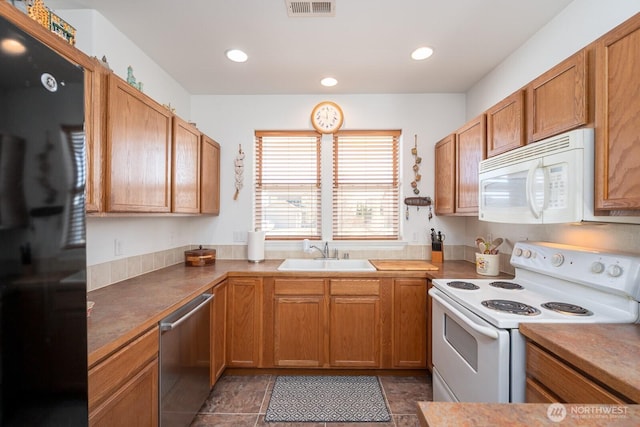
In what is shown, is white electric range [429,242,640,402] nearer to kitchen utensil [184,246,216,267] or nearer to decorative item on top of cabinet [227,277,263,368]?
decorative item on top of cabinet [227,277,263,368]

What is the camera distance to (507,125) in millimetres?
1782

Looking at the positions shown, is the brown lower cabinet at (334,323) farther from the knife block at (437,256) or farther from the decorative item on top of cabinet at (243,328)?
the knife block at (437,256)

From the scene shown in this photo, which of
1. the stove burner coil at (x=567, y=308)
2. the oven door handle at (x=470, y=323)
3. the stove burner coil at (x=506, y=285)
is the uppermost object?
the stove burner coil at (x=567, y=308)

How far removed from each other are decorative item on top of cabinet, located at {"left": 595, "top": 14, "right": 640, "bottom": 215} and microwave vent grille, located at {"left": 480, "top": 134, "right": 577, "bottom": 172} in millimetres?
109

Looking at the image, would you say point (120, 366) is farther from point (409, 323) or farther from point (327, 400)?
point (409, 323)

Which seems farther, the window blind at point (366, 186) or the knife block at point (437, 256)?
the window blind at point (366, 186)

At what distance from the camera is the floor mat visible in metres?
1.88

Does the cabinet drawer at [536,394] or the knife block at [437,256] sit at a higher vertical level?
the knife block at [437,256]

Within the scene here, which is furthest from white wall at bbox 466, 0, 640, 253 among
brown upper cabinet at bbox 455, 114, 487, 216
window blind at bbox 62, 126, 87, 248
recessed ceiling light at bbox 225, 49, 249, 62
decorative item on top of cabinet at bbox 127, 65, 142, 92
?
decorative item on top of cabinet at bbox 127, 65, 142, 92

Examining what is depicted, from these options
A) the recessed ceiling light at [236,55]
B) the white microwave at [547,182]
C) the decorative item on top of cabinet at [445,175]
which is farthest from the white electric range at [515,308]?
the recessed ceiling light at [236,55]

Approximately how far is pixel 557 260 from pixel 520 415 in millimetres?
1298

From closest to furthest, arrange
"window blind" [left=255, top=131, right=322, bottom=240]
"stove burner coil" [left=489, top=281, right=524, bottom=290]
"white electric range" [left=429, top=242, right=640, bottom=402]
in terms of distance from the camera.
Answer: "white electric range" [left=429, top=242, right=640, bottom=402], "stove burner coil" [left=489, top=281, right=524, bottom=290], "window blind" [left=255, top=131, right=322, bottom=240]

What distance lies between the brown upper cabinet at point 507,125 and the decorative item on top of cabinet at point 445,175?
20.0 inches

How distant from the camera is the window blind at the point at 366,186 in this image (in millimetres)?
2955
